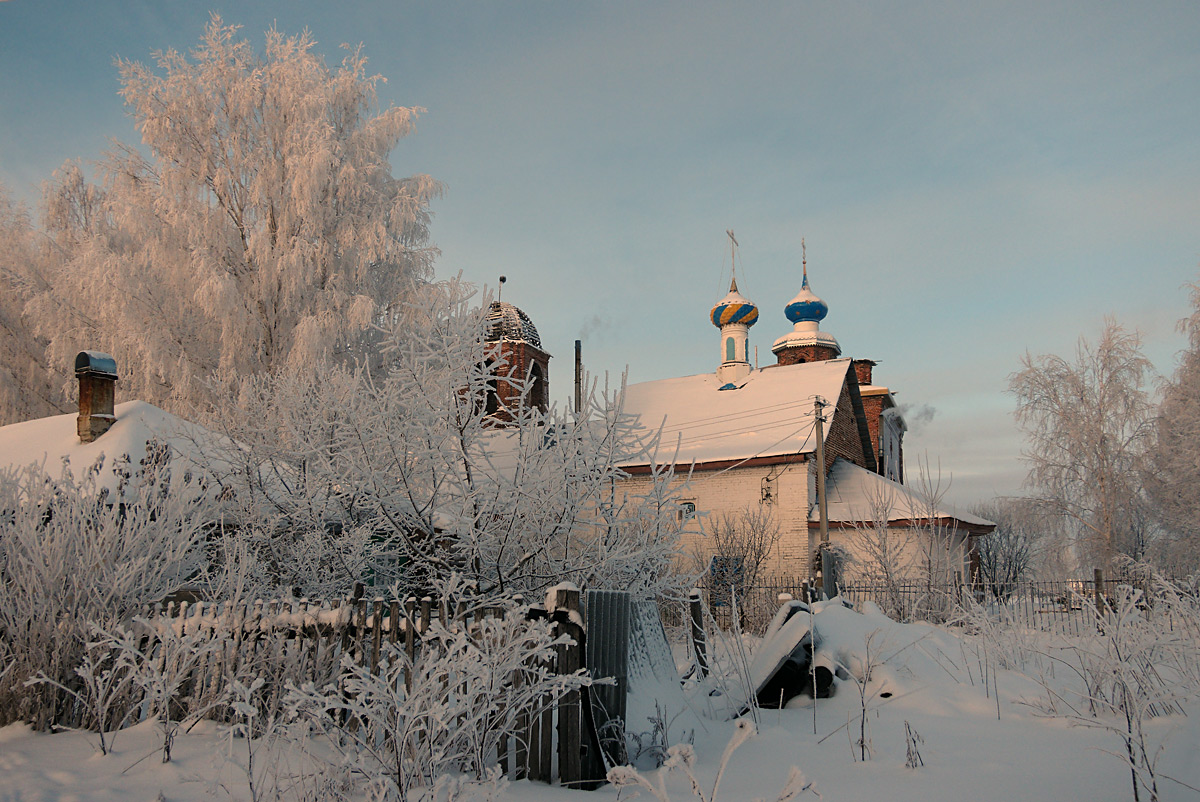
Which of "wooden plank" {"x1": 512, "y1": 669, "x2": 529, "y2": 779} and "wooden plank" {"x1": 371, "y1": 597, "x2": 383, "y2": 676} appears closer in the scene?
"wooden plank" {"x1": 512, "y1": 669, "x2": 529, "y2": 779}

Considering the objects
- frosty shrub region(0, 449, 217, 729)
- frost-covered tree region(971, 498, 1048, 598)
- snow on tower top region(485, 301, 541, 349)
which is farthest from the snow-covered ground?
Result: snow on tower top region(485, 301, 541, 349)

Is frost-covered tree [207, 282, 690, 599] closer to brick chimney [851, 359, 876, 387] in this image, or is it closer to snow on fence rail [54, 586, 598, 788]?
snow on fence rail [54, 586, 598, 788]

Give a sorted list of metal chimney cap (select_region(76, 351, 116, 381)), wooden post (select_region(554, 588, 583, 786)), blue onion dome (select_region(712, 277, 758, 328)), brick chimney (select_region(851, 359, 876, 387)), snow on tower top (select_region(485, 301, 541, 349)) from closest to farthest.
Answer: wooden post (select_region(554, 588, 583, 786)) → metal chimney cap (select_region(76, 351, 116, 381)) → snow on tower top (select_region(485, 301, 541, 349)) → blue onion dome (select_region(712, 277, 758, 328)) → brick chimney (select_region(851, 359, 876, 387))

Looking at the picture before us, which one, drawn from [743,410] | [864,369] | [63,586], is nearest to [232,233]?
[63,586]

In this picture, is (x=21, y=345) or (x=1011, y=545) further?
(x=1011, y=545)

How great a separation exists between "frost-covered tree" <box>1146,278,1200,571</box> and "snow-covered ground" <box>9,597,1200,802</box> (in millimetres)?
16840

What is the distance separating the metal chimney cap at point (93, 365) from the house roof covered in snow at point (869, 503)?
1599 cm

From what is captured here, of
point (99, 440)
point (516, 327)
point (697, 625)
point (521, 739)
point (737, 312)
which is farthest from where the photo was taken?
point (737, 312)

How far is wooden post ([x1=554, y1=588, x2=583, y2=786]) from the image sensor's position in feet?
14.8

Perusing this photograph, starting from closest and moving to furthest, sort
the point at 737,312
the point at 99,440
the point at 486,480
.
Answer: the point at 486,480
the point at 99,440
the point at 737,312

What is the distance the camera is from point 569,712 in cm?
454

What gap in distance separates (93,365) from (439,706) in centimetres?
1017

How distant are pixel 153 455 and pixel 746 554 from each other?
43.6ft

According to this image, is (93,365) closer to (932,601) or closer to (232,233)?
(232,233)
